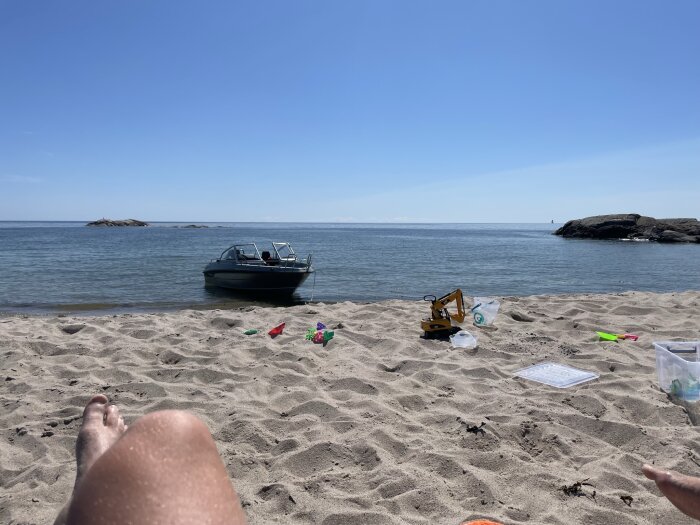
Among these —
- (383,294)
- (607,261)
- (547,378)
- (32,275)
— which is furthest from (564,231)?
(547,378)

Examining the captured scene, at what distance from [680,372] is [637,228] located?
60.8 m

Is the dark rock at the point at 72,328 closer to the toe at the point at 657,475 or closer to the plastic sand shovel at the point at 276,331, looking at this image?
the plastic sand shovel at the point at 276,331

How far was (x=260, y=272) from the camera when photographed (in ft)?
45.9

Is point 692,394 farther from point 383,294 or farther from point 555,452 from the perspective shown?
point 383,294

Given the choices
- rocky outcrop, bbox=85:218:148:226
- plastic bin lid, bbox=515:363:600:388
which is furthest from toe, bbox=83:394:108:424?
rocky outcrop, bbox=85:218:148:226

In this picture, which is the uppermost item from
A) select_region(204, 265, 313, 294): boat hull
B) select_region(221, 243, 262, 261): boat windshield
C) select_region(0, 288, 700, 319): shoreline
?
select_region(221, 243, 262, 261): boat windshield

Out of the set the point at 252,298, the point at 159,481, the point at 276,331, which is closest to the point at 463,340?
the point at 276,331

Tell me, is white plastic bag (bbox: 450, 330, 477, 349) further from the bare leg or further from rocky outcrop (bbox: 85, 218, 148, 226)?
rocky outcrop (bbox: 85, 218, 148, 226)

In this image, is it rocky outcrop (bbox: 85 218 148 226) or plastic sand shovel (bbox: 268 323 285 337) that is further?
rocky outcrop (bbox: 85 218 148 226)

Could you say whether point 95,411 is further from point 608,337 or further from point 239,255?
point 239,255

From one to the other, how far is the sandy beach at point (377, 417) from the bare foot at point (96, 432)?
95 centimetres

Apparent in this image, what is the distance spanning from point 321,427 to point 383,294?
12.4m

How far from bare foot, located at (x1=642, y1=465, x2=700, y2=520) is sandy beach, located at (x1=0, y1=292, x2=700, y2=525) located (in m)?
1.07

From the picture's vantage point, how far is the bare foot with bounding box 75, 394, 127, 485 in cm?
200
